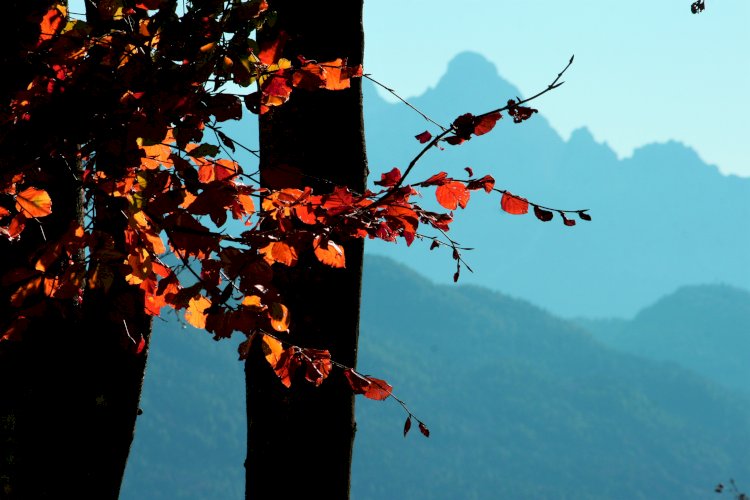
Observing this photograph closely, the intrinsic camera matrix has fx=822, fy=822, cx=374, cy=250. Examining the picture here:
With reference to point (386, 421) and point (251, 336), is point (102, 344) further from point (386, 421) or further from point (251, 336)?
point (386, 421)

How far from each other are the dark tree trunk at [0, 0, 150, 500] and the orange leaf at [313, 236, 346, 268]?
0.83 meters

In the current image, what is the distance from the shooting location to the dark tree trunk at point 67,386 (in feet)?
9.95

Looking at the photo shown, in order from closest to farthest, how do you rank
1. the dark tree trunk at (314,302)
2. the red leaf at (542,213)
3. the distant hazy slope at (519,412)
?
the red leaf at (542,213)
the dark tree trunk at (314,302)
the distant hazy slope at (519,412)

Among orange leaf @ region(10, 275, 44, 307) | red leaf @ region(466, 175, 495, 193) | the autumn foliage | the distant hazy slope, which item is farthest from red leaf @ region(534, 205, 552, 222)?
the distant hazy slope

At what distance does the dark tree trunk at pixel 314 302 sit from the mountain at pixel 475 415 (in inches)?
3809

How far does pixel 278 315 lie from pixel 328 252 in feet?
0.83

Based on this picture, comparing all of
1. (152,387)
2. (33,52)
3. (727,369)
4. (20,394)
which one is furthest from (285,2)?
(727,369)

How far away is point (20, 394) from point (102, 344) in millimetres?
358

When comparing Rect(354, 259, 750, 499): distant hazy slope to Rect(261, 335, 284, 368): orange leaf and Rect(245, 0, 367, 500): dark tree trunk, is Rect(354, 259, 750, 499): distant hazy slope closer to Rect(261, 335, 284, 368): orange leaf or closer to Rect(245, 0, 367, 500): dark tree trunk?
Rect(245, 0, 367, 500): dark tree trunk

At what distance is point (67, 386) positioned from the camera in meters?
3.10

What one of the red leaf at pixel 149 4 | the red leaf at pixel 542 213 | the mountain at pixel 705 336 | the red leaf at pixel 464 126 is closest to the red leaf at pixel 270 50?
the red leaf at pixel 149 4

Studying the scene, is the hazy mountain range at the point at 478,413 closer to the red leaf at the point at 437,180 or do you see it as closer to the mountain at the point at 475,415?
the mountain at the point at 475,415

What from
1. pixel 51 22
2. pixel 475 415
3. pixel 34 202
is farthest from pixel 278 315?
pixel 475 415

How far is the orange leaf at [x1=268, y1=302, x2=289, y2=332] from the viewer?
2516 mm
